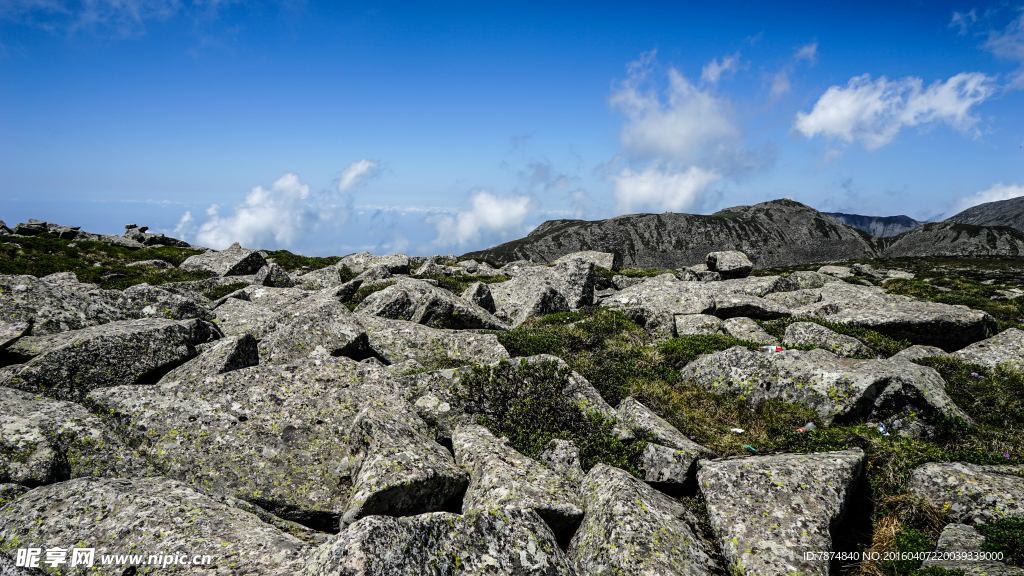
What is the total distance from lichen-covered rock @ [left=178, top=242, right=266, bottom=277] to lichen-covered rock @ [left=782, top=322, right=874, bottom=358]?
34.3 metres

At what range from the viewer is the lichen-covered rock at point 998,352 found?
13.7 m

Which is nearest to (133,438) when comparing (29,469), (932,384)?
(29,469)

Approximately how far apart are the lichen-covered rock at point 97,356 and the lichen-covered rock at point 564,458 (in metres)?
11.1

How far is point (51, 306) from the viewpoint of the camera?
14.2 meters

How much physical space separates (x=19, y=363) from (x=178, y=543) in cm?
1048

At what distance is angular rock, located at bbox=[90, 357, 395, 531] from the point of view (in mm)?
8500

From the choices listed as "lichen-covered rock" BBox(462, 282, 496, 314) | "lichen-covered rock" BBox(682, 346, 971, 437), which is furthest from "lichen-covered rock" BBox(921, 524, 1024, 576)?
"lichen-covered rock" BBox(462, 282, 496, 314)

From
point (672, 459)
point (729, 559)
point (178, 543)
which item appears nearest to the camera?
point (178, 543)

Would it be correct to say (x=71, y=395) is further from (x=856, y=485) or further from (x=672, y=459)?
(x=856, y=485)

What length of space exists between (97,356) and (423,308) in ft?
33.0

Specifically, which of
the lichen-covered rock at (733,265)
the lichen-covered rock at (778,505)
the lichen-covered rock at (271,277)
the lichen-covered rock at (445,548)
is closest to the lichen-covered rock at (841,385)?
the lichen-covered rock at (778,505)

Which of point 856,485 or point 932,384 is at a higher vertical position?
point 932,384

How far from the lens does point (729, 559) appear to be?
7.12 metres

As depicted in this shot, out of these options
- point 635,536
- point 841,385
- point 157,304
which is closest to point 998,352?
point 841,385
